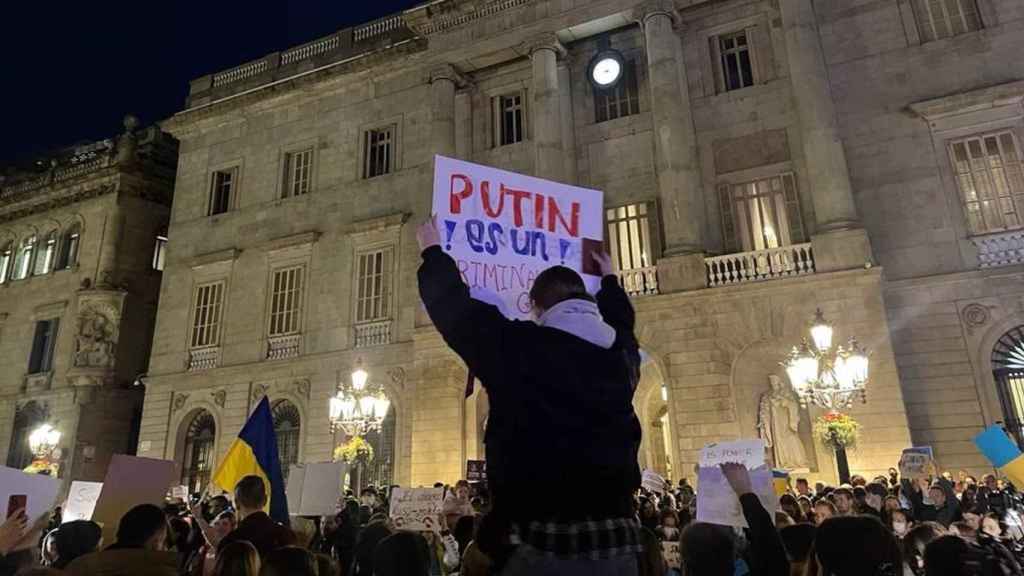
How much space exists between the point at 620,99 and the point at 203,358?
56.5 ft

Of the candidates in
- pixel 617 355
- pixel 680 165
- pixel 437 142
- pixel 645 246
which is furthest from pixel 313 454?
pixel 617 355

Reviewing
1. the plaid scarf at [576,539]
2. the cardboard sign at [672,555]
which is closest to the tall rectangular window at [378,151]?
the cardboard sign at [672,555]

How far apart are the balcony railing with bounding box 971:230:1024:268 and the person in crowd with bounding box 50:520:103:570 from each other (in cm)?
1825

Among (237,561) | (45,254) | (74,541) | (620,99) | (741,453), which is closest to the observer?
(237,561)

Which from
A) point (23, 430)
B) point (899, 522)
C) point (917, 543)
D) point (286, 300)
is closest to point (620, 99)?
point (286, 300)

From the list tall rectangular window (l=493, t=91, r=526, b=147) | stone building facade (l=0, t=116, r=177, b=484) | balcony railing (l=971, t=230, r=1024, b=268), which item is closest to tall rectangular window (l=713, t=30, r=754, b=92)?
tall rectangular window (l=493, t=91, r=526, b=147)

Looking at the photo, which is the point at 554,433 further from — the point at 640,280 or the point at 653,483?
the point at 640,280

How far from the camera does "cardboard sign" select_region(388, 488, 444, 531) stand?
7.46 meters

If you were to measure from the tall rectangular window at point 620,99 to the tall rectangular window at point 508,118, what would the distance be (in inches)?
101

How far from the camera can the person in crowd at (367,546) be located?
5395 millimetres

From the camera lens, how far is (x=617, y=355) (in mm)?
2523

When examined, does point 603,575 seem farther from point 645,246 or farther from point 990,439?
point 645,246

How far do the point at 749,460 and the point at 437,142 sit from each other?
1746 centimetres

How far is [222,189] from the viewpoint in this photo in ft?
89.1
